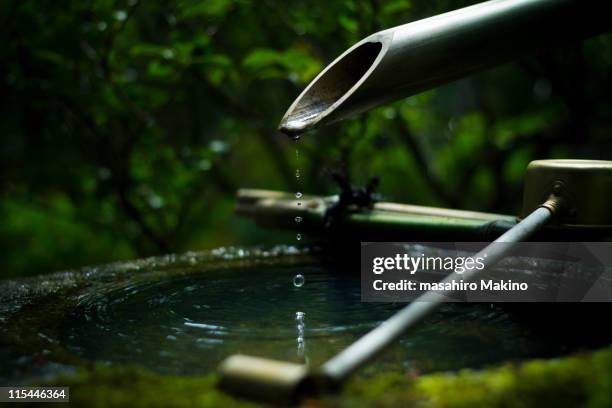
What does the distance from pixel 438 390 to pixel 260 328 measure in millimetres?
976

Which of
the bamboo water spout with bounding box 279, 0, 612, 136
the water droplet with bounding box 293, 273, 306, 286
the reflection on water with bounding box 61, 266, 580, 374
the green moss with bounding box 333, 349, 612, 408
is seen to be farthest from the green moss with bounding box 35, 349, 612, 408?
the water droplet with bounding box 293, 273, 306, 286

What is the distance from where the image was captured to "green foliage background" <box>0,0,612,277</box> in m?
5.00

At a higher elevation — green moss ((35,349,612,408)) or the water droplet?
the water droplet

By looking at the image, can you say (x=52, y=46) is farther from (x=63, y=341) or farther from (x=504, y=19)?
(x=504, y=19)

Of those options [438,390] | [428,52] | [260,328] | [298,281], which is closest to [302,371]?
[438,390]

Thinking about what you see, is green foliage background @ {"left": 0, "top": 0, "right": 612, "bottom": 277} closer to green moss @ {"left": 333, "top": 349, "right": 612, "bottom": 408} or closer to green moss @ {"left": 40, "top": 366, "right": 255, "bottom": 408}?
green moss @ {"left": 40, "top": 366, "right": 255, "bottom": 408}

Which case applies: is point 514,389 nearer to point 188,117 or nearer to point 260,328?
point 260,328

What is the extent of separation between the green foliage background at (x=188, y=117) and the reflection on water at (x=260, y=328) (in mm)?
2032

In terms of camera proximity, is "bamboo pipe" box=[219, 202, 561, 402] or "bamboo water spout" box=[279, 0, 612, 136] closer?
"bamboo pipe" box=[219, 202, 561, 402]

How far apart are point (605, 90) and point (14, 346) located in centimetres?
613

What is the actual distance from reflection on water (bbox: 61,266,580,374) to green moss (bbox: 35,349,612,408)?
0.21m

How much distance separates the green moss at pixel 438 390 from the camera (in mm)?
1602

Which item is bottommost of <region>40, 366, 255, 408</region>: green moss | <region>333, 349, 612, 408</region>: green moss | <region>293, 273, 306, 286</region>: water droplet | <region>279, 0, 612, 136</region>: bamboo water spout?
<region>40, 366, 255, 408</region>: green moss

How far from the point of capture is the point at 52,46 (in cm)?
543
